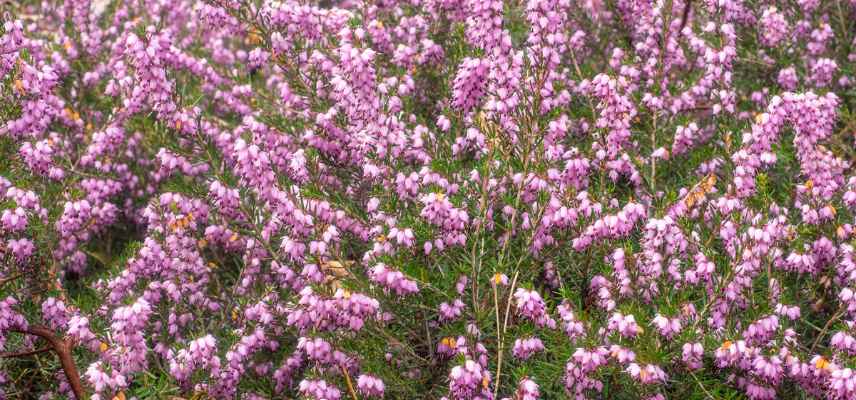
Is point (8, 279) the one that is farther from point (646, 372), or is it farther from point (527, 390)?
point (646, 372)

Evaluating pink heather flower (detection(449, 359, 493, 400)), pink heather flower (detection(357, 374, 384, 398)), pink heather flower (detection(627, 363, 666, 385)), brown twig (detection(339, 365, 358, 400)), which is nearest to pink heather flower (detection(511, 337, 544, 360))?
pink heather flower (detection(449, 359, 493, 400))

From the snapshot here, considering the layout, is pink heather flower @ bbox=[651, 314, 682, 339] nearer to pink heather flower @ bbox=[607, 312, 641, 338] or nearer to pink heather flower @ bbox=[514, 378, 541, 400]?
pink heather flower @ bbox=[607, 312, 641, 338]

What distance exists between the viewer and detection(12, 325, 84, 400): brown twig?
4672 millimetres

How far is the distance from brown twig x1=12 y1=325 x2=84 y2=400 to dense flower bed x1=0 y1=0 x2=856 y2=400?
17 mm

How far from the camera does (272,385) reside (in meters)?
5.45

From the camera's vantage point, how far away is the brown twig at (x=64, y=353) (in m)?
4.67

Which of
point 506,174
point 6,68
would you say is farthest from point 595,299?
point 6,68

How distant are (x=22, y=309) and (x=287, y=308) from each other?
1.73m

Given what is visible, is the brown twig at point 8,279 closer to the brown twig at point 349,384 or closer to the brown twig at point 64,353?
the brown twig at point 64,353

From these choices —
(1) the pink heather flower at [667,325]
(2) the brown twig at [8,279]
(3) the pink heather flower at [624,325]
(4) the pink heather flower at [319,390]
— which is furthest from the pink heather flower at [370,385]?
(2) the brown twig at [8,279]

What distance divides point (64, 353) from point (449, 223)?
2301 mm

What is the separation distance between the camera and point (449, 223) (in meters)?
4.46

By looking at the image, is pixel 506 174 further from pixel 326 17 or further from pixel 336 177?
pixel 326 17

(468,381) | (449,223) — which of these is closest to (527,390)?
(468,381)
